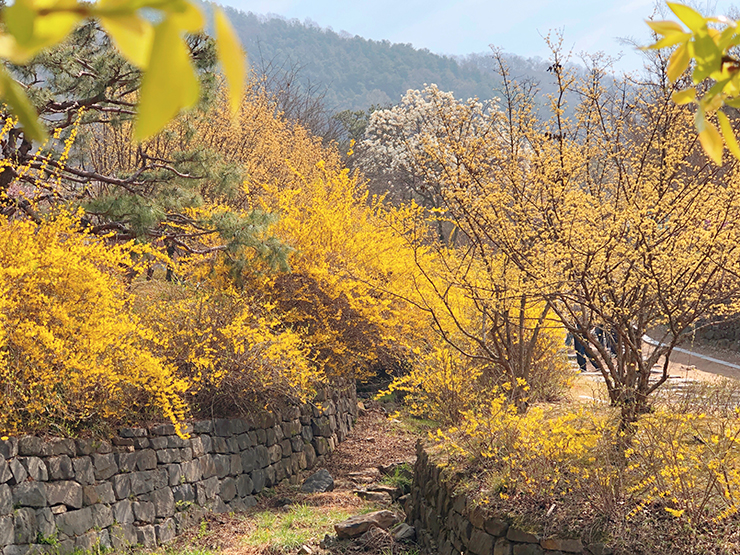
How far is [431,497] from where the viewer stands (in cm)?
609

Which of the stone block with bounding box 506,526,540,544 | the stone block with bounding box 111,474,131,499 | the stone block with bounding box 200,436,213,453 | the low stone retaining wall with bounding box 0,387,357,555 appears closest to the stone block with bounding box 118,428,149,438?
the low stone retaining wall with bounding box 0,387,357,555

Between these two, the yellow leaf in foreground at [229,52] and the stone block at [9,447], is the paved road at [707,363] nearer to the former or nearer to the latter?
the stone block at [9,447]

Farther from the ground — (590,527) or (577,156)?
(577,156)

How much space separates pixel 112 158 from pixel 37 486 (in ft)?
29.6

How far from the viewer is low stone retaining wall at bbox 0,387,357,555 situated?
501cm

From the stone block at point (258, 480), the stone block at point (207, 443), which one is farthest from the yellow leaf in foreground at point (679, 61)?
the stone block at point (258, 480)

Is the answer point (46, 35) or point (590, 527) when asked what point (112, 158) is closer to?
point (590, 527)

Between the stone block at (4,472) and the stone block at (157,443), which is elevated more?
the stone block at (4,472)

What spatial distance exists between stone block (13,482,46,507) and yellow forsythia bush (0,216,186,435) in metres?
0.46

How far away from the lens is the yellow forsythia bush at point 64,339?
531 centimetres

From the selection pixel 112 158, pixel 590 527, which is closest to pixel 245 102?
pixel 112 158

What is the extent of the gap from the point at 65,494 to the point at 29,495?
0.35 metres

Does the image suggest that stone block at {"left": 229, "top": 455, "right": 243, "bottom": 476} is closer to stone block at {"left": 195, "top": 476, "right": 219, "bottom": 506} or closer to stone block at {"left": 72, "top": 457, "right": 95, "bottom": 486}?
stone block at {"left": 195, "top": 476, "right": 219, "bottom": 506}

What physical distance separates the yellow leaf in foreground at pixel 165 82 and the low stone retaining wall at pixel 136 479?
5437mm
